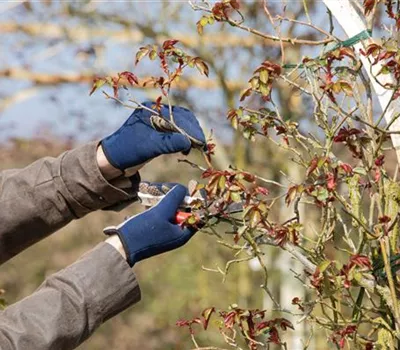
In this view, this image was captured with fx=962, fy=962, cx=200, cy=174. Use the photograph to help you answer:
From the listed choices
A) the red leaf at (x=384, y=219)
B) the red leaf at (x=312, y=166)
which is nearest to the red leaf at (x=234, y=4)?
the red leaf at (x=312, y=166)

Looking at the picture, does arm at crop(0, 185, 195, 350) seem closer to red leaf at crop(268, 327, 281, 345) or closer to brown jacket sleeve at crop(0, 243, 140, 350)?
brown jacket sleeve at crop(0, 243, 140, 350)

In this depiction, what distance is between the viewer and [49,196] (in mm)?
2760

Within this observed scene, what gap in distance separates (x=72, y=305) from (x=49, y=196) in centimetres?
60

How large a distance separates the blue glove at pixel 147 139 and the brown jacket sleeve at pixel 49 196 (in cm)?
10

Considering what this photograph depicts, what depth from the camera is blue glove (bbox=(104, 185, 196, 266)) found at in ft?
7.47

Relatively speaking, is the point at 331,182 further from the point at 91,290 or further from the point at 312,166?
the point at 91,290

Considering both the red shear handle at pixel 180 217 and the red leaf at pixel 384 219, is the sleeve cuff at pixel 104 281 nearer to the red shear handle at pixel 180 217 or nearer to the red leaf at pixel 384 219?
the red shear handle at pixel 180 217

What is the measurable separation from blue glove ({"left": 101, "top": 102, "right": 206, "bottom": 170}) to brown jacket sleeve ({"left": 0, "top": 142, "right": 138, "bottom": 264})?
0.32ft

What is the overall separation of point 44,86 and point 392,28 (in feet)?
19.2

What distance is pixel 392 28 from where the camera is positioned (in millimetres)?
2174

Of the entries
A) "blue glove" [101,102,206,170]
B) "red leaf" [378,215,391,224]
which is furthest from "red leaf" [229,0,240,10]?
"red leaf" [378,215,391,224]

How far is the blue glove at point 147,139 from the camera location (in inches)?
91.7

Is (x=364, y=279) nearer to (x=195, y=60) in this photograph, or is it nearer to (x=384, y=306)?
(x=384, y=306)

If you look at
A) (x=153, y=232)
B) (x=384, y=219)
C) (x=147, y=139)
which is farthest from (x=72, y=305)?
(x=384, y=219)
